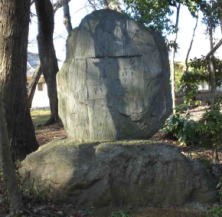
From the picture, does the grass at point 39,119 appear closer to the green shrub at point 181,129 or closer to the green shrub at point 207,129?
the green shrub at point 181,129

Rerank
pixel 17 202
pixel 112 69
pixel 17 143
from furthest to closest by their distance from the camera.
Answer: pixel 17 143, pixel 112 69, pixel 17 202

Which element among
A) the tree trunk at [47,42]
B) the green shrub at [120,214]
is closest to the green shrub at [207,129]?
the green shrub at [120,214]

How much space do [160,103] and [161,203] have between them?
1.41 m

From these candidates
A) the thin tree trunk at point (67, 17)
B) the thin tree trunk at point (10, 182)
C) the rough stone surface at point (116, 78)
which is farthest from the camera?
the thin tree trunk at point (67, 17)

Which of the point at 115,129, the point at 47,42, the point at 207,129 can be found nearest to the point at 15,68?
the point at 115,129

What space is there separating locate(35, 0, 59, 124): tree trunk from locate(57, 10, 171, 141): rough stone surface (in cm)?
688

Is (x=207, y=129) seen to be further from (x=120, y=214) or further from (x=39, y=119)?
(x=39, y=119)

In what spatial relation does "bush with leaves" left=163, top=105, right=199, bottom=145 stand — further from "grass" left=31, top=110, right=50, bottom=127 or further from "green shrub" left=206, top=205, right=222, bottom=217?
"grass" left=31, top=110, right=50, bottom=127

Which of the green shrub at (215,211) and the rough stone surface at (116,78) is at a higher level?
the rough stone surface at (116,78)

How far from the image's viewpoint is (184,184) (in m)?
6.24

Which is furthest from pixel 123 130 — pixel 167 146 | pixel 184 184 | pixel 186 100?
pixel 186 100

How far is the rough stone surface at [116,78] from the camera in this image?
6469 mm

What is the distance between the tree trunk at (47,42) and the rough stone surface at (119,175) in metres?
7.68

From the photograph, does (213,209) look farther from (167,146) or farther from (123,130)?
(123,130)
